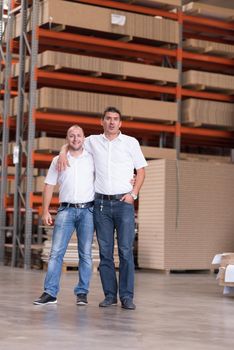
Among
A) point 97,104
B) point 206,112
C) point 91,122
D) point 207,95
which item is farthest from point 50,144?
point 207,95

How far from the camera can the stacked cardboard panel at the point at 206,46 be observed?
13.0m

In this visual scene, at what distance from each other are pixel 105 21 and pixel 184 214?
10.9 ft

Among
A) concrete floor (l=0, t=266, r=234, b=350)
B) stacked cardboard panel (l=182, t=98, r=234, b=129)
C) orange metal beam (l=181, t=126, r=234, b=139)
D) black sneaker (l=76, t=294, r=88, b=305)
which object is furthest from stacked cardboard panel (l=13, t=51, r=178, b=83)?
black sneaker (l=76, t=294, r=88, b=305)

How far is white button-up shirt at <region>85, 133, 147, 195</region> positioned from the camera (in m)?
6.37

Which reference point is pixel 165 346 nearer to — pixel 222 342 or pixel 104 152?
pixel 222 342

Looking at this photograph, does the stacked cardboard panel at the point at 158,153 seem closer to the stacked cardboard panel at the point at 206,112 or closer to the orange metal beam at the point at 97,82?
the stacked cardboard panel at the point at 206,112

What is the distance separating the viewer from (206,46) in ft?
42.9

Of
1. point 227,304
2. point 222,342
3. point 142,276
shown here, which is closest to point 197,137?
point 142,276

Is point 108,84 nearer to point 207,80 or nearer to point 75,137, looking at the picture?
point 207,80

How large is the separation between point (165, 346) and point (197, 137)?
936 cm

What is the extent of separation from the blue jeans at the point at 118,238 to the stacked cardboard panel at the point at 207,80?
670cm

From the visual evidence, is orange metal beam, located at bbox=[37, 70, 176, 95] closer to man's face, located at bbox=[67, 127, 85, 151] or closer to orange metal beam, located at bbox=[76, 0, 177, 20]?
orange metal beam, located at bbox=[76, 0, 177, 20]

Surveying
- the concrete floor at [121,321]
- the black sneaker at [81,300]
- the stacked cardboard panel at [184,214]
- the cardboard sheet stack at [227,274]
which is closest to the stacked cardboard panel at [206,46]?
the stacked cardboard panel at [184,214]

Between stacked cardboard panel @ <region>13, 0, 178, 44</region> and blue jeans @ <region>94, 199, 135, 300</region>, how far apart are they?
5.90 meters
